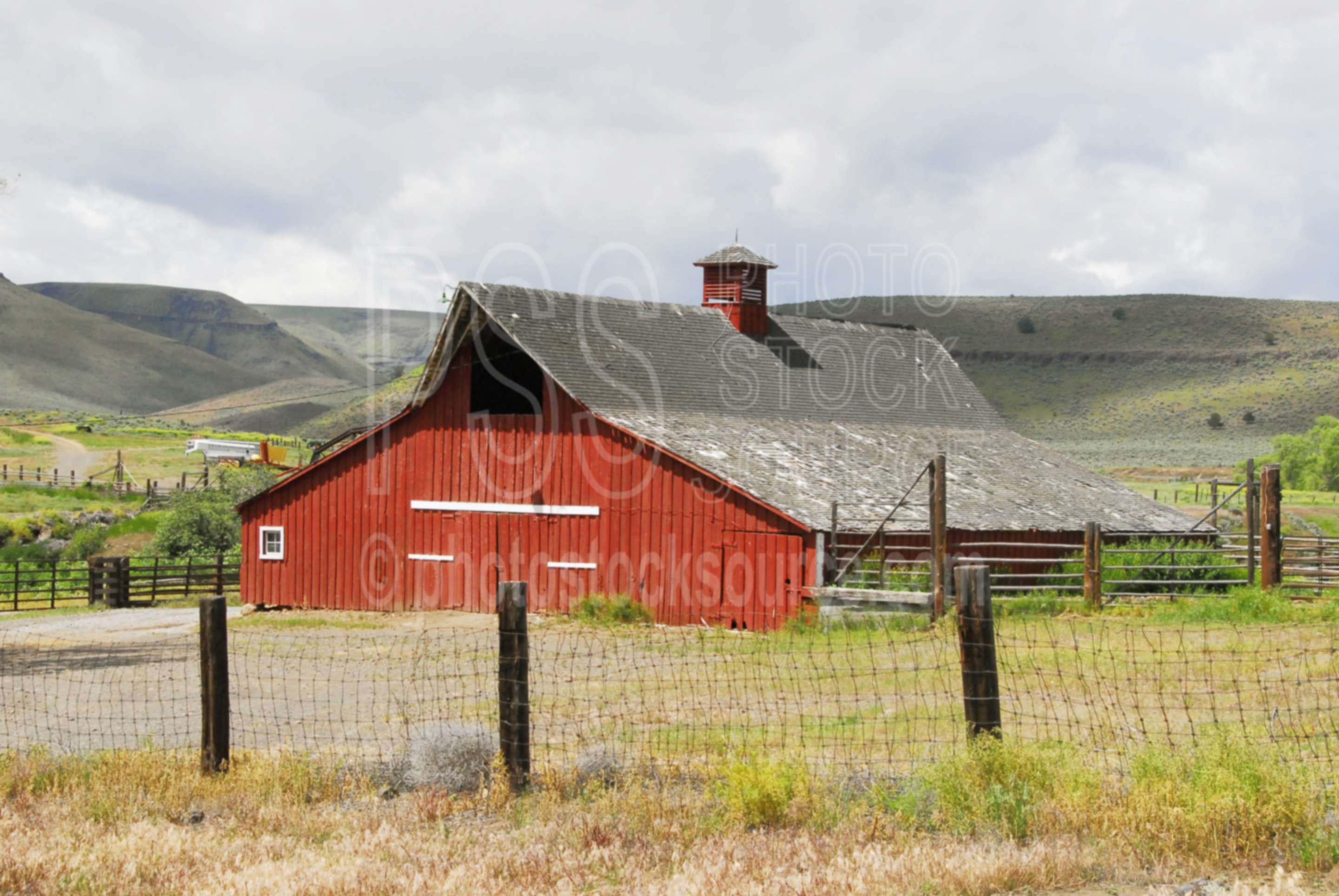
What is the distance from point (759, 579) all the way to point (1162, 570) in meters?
8.24

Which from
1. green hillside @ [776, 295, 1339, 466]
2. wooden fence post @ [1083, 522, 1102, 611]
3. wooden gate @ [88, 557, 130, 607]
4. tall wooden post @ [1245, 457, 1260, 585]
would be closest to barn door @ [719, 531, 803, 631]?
wooden fence post @ [1083, 522, 1102, 611]

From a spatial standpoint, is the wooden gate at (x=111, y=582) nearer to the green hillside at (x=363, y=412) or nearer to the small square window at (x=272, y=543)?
the small square window at (x=272, y=543)

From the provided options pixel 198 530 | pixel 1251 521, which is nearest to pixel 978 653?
pixel 1251 521

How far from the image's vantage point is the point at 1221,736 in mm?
7668

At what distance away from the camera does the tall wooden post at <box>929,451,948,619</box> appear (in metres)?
20.2

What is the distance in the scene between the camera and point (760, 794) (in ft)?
25.4

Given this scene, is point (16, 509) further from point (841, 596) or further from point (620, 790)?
point (620, 790)

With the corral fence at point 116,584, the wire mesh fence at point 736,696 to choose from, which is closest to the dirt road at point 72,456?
the corral fence at point 116,584

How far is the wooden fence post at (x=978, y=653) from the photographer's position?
27.3 feet

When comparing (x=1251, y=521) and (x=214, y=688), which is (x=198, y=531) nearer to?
(x=1251, y=521)

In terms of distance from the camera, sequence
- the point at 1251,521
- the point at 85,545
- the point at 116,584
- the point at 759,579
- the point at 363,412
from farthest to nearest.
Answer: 1. the point at 363,412
2. the point at 85,545
3. the point at 116,584
4. the point at 1251,521
5. the point at 759,579

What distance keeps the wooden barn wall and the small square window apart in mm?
114

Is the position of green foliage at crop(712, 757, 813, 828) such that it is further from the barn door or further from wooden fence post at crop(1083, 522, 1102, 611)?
wooden fence post at crop(1083, 522, 1102, 611)

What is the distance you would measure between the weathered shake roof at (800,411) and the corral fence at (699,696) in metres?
4.62
